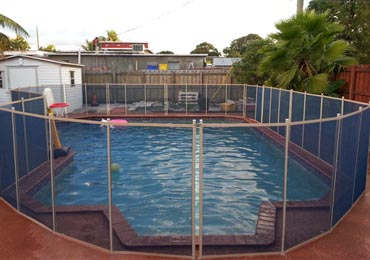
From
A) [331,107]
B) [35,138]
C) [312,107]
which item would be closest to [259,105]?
[312,107]

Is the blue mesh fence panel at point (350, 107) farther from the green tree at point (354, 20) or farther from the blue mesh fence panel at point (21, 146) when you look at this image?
the blue mesh fence panel at point (21, 146)

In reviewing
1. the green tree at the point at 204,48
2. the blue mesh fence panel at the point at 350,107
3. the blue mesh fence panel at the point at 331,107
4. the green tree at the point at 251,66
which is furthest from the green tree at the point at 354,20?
the green tree at the point at 204,48

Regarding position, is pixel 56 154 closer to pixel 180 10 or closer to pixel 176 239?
pixel 176 239

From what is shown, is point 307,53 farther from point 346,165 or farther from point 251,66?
point 251,66

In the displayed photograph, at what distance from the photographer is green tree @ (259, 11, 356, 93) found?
11.3m

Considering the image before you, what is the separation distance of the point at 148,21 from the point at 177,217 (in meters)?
32.4

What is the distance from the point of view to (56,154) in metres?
6.74

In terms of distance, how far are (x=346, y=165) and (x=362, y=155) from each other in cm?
110

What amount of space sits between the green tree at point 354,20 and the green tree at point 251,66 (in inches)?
134

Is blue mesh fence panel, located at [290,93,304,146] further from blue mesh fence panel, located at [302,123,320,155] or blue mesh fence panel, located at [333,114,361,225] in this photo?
blue mesh fence panel, located at [333,114,361,225]

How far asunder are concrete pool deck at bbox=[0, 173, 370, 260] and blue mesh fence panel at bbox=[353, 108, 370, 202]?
985 mm

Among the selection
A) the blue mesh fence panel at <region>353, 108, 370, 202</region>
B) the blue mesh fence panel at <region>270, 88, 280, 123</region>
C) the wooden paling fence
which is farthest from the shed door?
the blue mesh fence panel at <region>353, 108, 370, 202</region>

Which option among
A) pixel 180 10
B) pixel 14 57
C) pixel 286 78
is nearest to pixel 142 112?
pixel 14 57

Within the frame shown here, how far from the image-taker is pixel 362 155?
6520 millimetres
